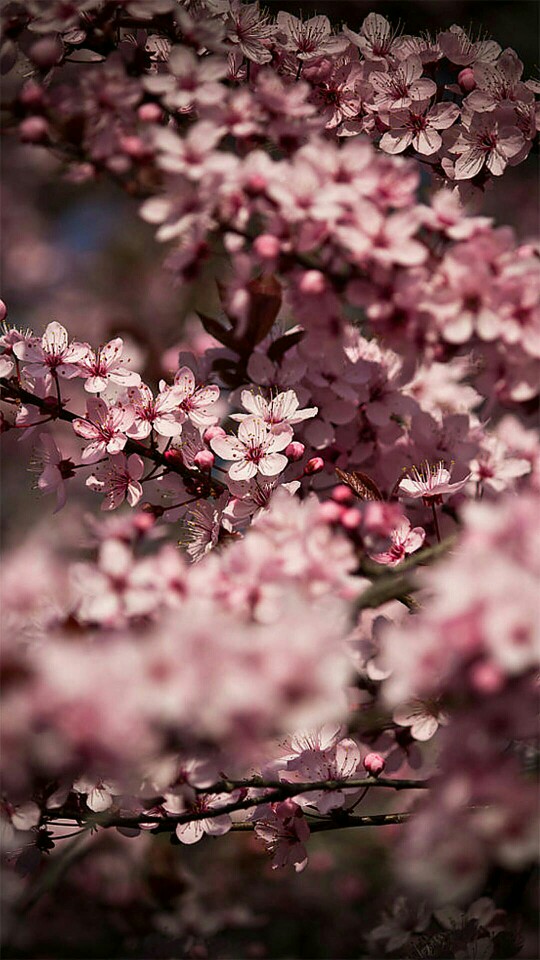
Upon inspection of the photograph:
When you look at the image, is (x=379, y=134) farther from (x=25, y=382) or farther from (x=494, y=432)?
(x=25, y=382)

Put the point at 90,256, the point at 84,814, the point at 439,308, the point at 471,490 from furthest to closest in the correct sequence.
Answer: the point at 90,256 < the point at 471,490 < the point at 84,814 < the point at 439,308

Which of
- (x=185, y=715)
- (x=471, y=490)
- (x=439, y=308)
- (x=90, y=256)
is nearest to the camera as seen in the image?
(x=185, y=715)

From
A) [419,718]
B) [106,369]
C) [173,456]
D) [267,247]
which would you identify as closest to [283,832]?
[419,718]

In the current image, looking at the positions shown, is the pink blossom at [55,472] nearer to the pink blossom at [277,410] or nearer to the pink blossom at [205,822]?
the pink blossom at [277,410]

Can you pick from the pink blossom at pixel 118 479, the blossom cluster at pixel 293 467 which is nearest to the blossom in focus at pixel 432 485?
the blossom cluster at pixel 293 467

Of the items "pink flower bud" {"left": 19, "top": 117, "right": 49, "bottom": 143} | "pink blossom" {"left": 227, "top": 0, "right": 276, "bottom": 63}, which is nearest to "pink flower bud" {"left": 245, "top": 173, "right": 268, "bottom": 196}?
"pink flower bud" {"left": 19, "top": 117, "right": 49, "bottom": 143}

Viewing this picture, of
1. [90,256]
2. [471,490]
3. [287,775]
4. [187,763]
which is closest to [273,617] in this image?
[187,763]

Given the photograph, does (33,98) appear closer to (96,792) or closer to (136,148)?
(136,148)
